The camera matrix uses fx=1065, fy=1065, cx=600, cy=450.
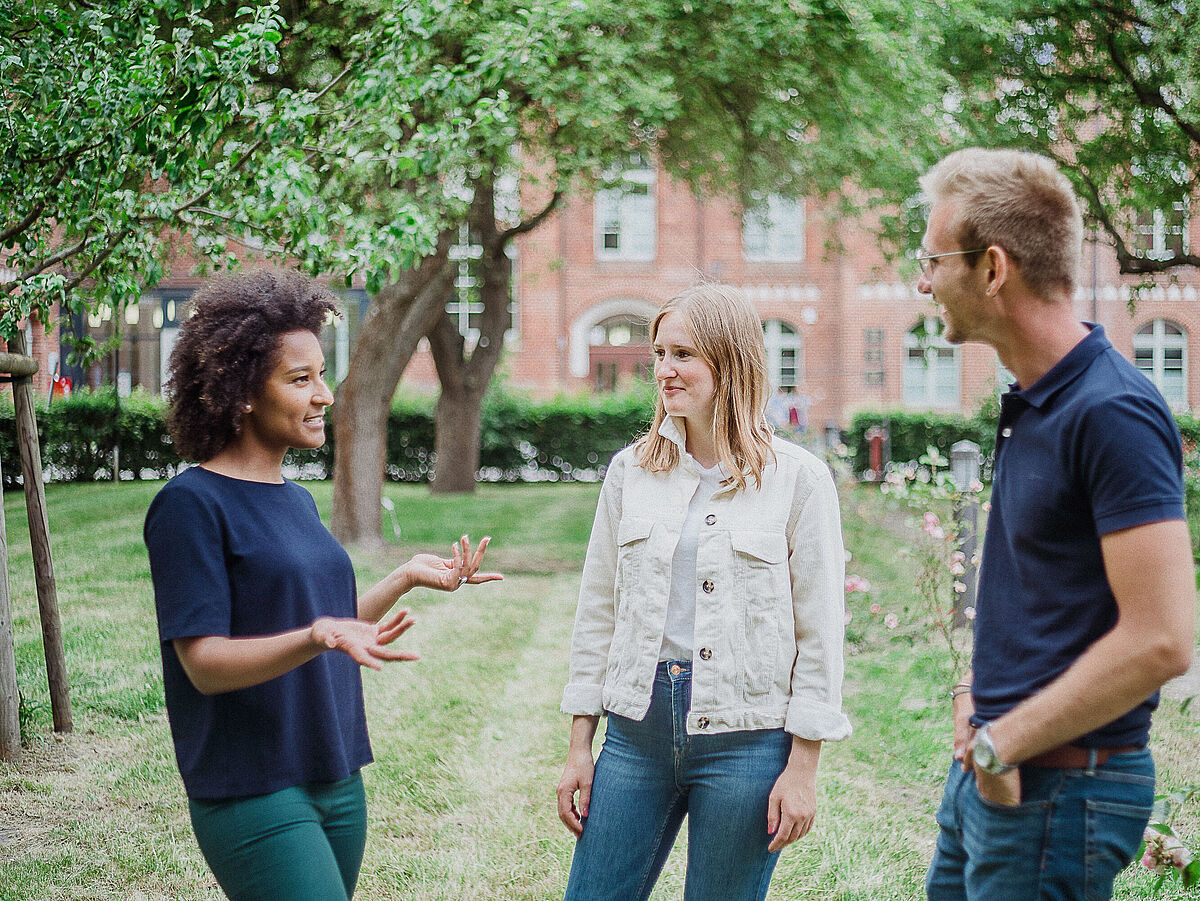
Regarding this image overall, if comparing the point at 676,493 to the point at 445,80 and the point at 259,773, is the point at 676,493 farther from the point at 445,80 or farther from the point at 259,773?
the point at 445,80

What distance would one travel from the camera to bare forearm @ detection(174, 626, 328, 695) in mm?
1854

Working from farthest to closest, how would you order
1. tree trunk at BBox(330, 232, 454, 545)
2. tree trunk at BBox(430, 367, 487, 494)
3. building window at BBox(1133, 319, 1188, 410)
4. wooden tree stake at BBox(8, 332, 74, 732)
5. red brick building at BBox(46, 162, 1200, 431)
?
1. red brick building at BBox(46, 162, 1200, 431)
2. building window at BBox(1133, 319, 1188, 410)
3. tree trunk at BBox(430, 367, 487, 494)
4. tree trunk at BBox(330, 232, 454, 545)
5. wooden tree stake at BBox(8, 332, 74, 732)

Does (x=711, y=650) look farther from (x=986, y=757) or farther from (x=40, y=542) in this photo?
(x=40, y=542)

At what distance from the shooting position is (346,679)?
2252mm

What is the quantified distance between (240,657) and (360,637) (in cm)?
25

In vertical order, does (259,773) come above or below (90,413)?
below

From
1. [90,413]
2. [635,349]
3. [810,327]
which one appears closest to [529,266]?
[635,349]

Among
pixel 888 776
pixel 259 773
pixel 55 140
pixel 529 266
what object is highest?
pixel 529 266

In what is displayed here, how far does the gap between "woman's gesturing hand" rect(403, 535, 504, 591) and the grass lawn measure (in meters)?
2.03

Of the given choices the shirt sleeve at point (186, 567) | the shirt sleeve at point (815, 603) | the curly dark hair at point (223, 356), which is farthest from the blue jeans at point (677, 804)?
the curly dark hair at point (223, 356)

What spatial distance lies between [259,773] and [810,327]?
2834cm

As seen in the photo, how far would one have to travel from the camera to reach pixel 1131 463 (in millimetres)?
1531

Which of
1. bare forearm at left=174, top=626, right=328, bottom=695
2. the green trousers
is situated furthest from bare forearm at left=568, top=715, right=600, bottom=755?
bare forearm at left=174, top=626, right=328, bottom=695

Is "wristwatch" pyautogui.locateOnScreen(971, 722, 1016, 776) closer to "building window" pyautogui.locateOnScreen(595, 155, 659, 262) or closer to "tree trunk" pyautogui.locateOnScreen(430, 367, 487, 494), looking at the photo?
"tree trunk" pyautogui.locateOnScreen(430, 367, 487, 494)
